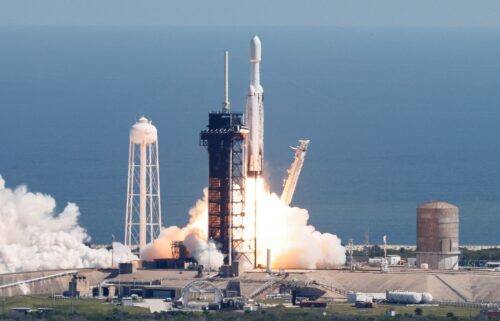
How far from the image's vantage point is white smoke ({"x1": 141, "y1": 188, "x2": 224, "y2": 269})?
416 feet

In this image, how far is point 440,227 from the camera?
426 feet

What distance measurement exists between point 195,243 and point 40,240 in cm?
1155

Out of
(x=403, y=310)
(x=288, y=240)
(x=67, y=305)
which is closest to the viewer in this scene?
(x=403, y=310)

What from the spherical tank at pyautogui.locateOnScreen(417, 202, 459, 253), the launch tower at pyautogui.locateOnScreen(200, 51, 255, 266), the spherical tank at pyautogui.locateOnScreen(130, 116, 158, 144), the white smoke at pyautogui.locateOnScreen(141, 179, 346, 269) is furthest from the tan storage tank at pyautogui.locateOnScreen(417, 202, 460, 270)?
the spherical tank at pyautogui.locateOnScreen(130, 116, 158, 144)

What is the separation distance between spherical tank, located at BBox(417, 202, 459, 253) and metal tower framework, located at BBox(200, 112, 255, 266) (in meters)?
9.45

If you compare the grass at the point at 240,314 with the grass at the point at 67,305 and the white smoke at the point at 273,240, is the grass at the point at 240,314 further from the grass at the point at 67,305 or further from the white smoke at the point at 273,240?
the white smoke at the point at 273,240

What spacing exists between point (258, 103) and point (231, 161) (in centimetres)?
341

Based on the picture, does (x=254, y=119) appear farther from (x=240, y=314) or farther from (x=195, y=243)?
(x=240, y=314)

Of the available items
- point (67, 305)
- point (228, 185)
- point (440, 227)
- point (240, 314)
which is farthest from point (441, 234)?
point (67, 305)

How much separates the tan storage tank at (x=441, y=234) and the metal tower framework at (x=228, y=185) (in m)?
9.47

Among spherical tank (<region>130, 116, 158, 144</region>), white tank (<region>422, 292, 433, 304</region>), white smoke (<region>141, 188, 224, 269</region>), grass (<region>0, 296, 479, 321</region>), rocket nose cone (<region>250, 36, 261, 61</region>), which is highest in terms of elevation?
rocket nose cone (<region>250, 36, 261, 61</region>)

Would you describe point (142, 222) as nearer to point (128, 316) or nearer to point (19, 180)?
point (128, 316)

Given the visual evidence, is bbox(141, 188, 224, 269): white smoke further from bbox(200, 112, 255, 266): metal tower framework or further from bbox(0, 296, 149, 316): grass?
bbox(0, 296, 149, 316): grass

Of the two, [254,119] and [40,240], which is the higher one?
[254,119]
